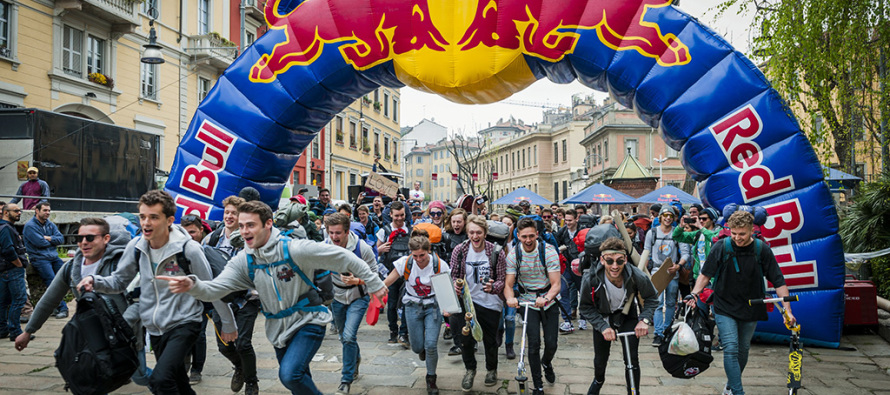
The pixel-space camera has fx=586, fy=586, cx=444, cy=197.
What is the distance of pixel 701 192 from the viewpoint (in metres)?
7.68

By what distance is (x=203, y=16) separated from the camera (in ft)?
76.3

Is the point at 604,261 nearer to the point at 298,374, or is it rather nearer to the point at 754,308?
the point at 754,308

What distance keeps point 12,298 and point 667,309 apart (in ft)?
28.1

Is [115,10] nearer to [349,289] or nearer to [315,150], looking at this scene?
[315,150]

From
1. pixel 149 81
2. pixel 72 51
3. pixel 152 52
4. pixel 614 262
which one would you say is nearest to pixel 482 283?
pixel 614 262

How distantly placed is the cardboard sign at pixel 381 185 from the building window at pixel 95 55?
10.8 m

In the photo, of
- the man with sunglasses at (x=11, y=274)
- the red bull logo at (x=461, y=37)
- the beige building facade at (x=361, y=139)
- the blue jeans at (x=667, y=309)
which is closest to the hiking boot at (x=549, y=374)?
the blue jeans at (x=667, y=309)

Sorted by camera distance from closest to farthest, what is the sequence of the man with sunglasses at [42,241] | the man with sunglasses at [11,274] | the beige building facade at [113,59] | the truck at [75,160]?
the man with sunglasses at [11,274]
the man with sunglasses at [42,241]
the truck at [75,160]
the beige building facade at [113,59]

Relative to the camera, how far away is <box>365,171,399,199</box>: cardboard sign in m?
13.4

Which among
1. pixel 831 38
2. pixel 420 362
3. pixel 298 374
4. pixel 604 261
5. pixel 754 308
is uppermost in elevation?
pixel 831 38

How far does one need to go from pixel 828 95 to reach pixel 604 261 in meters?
5.92

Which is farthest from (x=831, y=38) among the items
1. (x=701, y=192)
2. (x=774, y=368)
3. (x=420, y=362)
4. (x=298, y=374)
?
(x=298, y=374)

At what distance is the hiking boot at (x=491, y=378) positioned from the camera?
5875mm

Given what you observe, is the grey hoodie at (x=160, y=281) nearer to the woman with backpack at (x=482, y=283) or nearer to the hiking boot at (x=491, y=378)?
the woman with backpack at (x=482, y=283)
